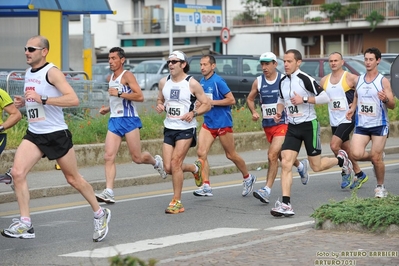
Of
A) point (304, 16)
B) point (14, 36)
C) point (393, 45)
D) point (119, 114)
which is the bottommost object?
point (119, 114)

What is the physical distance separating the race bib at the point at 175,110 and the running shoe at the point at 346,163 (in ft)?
8.76

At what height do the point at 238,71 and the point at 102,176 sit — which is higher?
the point at 238,71

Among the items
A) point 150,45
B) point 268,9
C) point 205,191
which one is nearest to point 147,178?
point 205,191

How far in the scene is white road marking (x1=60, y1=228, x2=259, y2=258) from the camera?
8312mm

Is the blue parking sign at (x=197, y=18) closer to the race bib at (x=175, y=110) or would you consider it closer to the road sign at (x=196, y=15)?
the road sign at (x=196, y=15)

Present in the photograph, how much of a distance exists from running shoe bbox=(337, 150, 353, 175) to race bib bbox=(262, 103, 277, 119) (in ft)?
4.44

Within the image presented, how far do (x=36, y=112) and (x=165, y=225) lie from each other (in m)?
2.00

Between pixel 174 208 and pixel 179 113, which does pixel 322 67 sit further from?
pixel 174 208

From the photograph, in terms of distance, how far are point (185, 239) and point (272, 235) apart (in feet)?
2.79

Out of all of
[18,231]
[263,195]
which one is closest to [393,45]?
[263,195]

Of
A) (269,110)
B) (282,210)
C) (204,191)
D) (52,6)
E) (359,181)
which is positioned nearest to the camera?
(282,210)

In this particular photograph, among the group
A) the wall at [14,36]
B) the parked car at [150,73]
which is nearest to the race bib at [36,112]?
the wall at [14,36]

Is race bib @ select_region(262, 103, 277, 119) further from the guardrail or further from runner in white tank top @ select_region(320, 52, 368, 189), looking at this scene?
the guardrail

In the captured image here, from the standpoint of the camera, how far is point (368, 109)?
11.7 metres
